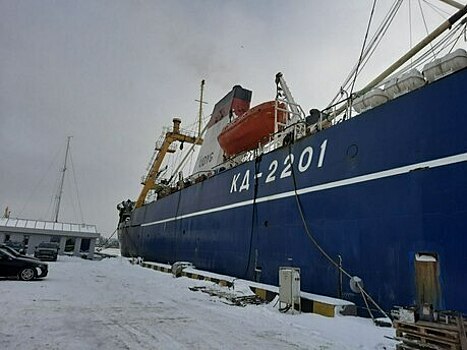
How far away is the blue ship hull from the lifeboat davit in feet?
6.67

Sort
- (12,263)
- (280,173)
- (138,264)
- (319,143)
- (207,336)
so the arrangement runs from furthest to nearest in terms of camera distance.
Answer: (138,264) < (12,263) < (280,173) < (319,143) < (207,336)

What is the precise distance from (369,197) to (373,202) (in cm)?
15

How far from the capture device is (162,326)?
5703mm

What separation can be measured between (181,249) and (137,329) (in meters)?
12.4

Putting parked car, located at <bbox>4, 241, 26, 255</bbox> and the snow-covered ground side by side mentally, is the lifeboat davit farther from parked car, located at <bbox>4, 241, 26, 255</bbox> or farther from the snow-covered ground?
parked car, located at <bbox>4, 241, 26, 255</bbox>

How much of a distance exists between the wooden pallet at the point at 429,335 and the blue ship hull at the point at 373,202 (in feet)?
2.52

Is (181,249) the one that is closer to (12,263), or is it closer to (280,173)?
(12,263)

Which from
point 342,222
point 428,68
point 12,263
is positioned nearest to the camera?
point 428,68

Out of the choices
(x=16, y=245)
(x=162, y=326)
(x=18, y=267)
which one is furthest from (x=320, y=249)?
(x=16, y=245)

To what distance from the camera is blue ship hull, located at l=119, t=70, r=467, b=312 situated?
5773mm

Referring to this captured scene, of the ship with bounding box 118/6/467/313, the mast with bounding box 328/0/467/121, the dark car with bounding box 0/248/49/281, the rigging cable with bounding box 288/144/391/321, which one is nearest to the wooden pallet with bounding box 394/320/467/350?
the ship with bounding box 118/6/467/313

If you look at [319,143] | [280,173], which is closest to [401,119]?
[319,143]

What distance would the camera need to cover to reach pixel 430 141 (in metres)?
6.22

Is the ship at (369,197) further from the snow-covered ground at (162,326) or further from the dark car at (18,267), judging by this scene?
the dark car at (18,267)
